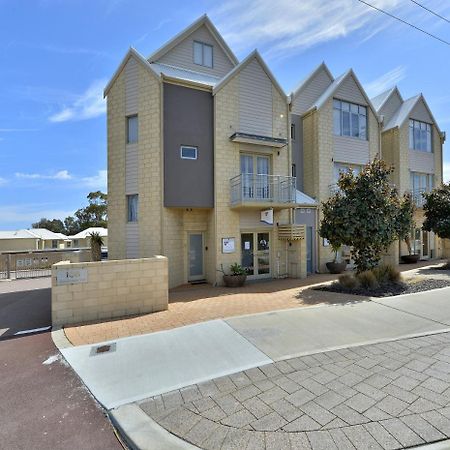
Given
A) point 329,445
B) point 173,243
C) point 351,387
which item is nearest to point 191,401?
point 329,445

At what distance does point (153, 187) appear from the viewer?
38.7 feet

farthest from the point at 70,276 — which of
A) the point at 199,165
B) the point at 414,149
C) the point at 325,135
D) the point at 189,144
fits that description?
the point at 414,149

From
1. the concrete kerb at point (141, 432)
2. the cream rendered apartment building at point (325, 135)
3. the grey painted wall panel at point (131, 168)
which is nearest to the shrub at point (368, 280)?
the cream rendered apartment building at point (325, 135)

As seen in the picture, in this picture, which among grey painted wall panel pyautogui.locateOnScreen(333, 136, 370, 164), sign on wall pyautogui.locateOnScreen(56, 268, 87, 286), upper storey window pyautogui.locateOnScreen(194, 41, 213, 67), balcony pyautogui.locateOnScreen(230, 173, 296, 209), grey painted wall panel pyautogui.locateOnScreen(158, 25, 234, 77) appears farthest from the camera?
grey painted wall panel pyautogui.locateOnScreen(333, 136, 370, 164)

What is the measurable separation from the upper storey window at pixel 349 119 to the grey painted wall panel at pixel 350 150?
1.17ft

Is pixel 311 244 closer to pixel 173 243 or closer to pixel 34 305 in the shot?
pixel 173 243

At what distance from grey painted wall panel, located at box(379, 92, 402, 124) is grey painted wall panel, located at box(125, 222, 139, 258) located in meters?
19.4

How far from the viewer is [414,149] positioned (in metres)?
20.0

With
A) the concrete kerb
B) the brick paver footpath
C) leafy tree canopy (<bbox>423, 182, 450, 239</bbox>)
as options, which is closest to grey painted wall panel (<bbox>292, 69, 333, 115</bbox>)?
leafy tree canopy (<bbox>423, 182, 450, 239</bbox>)

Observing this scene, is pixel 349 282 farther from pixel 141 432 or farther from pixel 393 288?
pixel 141 432

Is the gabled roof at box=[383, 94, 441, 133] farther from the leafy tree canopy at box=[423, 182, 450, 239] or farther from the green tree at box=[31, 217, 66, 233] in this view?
the green tree at box=[31, 217, 66, 233]

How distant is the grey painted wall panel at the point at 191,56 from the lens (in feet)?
44.4

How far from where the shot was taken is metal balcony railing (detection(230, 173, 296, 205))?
40.3 ft

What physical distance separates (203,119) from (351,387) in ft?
37.1
